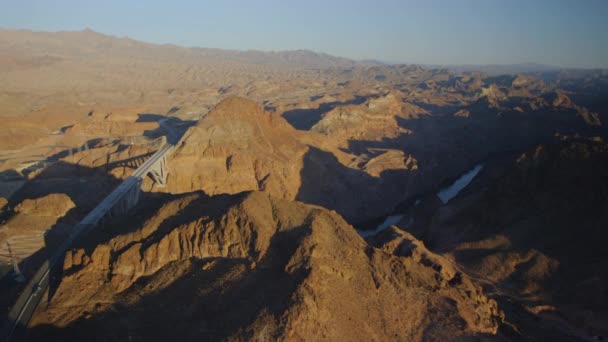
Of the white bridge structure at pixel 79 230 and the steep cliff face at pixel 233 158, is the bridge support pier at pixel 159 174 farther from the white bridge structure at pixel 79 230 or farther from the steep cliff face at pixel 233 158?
the steep cliff face at pixel 233 158

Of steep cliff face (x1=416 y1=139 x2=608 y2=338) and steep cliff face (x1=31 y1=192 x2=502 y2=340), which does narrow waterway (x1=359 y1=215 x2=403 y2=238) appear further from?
steep cliff face (x1=31 y1=192 x2=502 y2=340)

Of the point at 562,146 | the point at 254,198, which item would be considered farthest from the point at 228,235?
the point at 562,146

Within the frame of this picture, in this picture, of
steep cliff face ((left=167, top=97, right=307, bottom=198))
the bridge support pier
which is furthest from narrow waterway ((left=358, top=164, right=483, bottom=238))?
the bridge support pier

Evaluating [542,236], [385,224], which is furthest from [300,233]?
[385,224]

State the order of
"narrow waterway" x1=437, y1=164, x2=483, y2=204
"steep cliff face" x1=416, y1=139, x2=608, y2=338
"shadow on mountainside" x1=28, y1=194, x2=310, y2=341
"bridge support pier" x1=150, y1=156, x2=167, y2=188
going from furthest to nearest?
"narrow waterway" x1=437, y1=164, x2=483, y2=204
"bridge support pier" x1=150, y1=156, x2=167, y2=188
"steep cliff face" x1=416, y1=139, x2=608, y2=338
"shadow on mountainside" x1=28, y1=194, x2=310, y2=341

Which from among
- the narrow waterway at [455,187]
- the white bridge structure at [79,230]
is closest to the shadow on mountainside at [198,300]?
the white bridge structure at [79,230]
